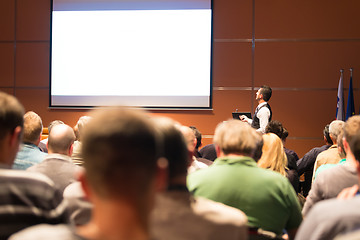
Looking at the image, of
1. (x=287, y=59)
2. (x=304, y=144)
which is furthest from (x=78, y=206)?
(x=287, y=59)

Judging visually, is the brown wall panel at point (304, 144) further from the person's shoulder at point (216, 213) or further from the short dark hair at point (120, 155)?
the short dark hair at point (120, 155)

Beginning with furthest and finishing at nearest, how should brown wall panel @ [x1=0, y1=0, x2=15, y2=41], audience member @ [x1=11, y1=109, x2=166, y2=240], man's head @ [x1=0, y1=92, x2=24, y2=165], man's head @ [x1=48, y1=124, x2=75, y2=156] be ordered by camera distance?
brown wall panel @ [x1=0, y1=0, x2=15, y2=41] < man's head @ [x1=48, y1=124, x2=75, y2=156] < man's head @ [x1=0, y1=92, x2=24, y2=165] < audience member @ [x1=11, y1=109, x2=166, y2=240]

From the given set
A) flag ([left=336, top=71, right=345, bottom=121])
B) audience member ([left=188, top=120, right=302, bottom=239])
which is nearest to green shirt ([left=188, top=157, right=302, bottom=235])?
audience member ([left=188, top=120, right=302, bottom=239])

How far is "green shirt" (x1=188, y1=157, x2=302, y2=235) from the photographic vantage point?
2.04 meters

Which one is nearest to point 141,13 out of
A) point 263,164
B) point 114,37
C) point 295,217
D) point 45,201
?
point 114,37

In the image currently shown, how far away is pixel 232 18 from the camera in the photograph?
24.6 ft

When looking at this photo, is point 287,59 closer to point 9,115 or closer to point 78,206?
point 78,206

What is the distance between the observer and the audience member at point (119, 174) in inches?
31.9

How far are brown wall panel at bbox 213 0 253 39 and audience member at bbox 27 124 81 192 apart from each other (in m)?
5.20

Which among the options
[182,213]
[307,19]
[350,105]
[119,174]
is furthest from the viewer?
[307,19]

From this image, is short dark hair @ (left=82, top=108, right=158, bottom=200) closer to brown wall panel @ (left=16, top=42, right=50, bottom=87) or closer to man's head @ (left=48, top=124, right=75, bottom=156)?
man's head @ (left=48, top=124, right=75, bottom=156)

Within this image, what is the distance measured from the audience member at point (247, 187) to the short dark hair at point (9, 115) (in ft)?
2.94

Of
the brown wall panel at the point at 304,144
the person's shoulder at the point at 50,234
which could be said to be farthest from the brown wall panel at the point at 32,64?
the person's shoulder at the point at 50,234

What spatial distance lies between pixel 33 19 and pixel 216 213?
7458 mm
